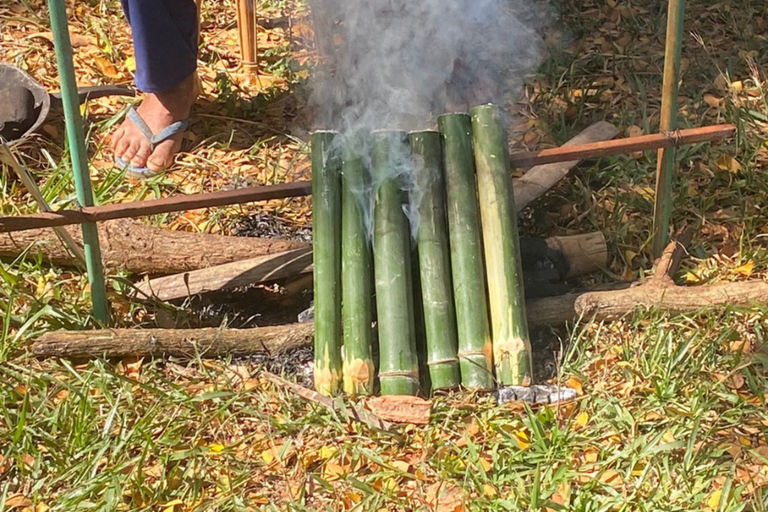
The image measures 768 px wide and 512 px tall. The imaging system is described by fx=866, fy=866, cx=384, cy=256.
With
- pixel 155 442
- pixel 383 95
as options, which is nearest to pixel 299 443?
pixel 155 442

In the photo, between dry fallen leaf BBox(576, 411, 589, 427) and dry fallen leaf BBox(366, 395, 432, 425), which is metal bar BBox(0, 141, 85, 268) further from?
dry fallen leaf BBox(576, 411, 589, 427)

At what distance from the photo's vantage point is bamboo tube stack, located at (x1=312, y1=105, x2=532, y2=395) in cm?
258

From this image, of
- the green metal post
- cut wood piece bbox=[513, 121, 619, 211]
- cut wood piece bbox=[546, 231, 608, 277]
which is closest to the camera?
the green metal post

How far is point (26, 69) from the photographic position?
412 cm

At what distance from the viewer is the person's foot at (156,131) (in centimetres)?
365

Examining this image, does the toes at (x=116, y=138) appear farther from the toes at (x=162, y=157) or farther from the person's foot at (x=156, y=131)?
the toes at (x=162, y=157)

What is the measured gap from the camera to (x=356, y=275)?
2625mm

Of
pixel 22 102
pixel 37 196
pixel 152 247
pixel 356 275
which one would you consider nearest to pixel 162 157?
pixel 22 102

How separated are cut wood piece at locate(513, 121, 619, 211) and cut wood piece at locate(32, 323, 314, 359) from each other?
3.13ft

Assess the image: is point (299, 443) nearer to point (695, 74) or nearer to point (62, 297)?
point (62, 297)

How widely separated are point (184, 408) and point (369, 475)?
1.98 feet

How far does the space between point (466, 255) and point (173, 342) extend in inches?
37.5

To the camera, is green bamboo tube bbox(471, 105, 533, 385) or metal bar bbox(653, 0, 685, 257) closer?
green bamboo tube bbox(471, 105, 533, 385)

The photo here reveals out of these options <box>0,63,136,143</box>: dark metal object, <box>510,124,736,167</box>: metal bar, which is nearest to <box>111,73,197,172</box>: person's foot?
<box>0,63,136,143</box>: dark metal object
